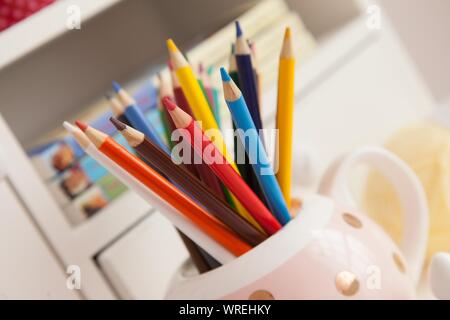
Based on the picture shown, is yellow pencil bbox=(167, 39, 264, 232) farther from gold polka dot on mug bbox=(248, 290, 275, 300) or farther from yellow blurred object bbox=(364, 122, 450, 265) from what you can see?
yellow blurred object bbox=(364, 122, 450, 265)

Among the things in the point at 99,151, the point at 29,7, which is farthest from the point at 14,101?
the point at 99,151

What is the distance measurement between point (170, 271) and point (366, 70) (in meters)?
0.29

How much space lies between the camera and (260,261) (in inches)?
11.3

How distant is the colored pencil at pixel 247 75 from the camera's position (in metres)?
0.30

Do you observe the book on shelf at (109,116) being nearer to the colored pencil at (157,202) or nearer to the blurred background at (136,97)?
the blurred background at (136,97)

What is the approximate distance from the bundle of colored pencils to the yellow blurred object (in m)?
0.16

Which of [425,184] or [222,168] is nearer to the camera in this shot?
[222,168]

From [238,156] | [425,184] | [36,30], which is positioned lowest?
[425,184]

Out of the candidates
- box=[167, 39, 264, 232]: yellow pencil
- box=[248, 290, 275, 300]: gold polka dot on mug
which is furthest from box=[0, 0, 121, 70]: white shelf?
box=[248, 290, 275, 300]: gold polka dot on mug

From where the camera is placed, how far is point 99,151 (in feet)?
0.87

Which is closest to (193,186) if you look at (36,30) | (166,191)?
(166,191)

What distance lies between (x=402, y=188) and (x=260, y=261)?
14cm

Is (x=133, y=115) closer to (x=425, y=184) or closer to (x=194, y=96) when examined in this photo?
(x=194, y=96)
